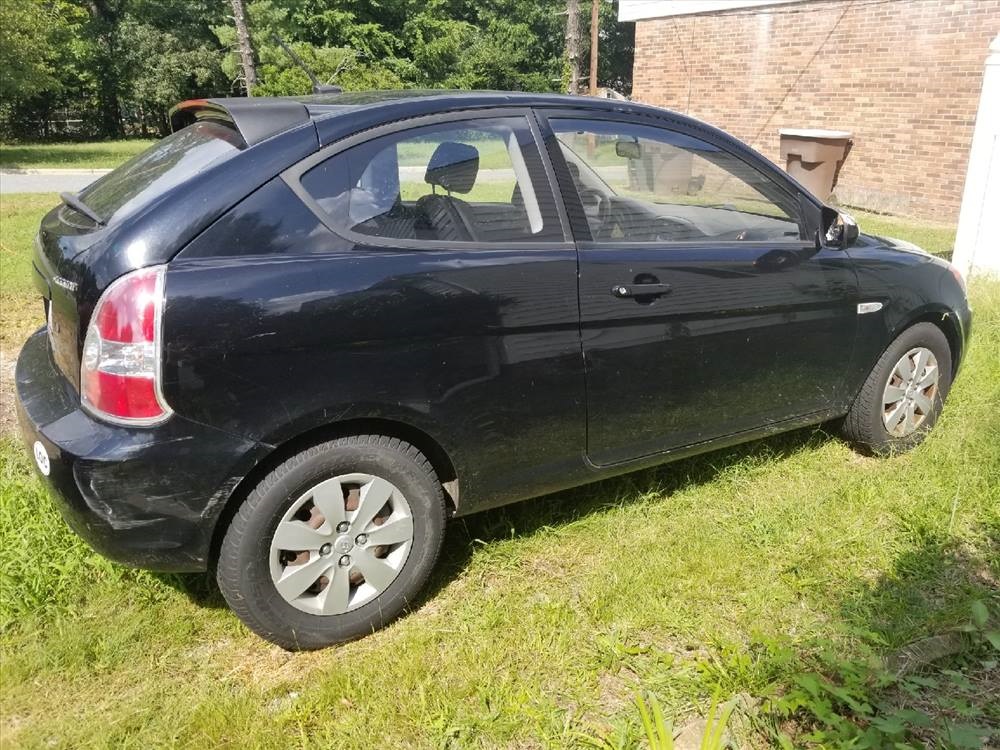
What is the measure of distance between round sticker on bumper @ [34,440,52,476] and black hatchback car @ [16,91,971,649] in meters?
0.01

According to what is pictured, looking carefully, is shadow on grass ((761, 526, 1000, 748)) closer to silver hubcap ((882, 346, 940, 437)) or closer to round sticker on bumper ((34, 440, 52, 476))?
silver hubcap ((882, 346, 940, 437))

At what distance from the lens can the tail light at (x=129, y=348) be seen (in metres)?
2.20

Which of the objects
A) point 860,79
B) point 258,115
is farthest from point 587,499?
point 860,79

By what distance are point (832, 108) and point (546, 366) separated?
13.2 metres

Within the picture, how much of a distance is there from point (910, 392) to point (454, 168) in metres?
2.68

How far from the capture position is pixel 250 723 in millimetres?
2299

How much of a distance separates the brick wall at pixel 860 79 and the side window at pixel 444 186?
11393 mm

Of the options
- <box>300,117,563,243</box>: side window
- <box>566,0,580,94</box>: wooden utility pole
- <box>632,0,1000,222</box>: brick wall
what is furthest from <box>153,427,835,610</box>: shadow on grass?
<box>566,0,580,94</box>: wooden utility pole

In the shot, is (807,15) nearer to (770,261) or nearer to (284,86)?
A: (770,261)

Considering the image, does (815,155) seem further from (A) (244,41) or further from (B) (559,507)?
(A) (244,41)

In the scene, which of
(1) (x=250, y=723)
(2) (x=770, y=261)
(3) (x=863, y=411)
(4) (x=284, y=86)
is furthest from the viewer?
(4) (x=284, y=86)

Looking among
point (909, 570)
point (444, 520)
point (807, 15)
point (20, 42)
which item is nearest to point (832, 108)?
point (807, 15)

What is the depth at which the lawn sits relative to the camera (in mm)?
2297

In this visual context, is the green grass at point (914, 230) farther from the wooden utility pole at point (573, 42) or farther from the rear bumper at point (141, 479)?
the wooden utility pole at point (573, 42)
